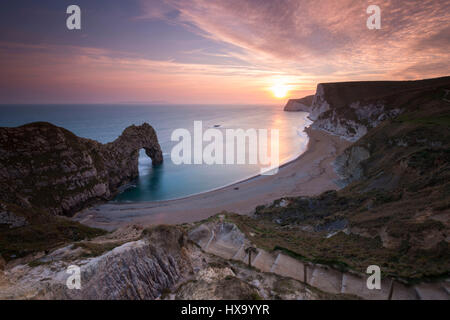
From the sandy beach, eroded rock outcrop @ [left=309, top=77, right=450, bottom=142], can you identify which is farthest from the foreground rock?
eroded rock outcrop @ [left=309, top=77, right=450, bottom=142]

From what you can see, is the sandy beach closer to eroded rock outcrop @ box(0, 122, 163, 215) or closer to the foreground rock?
eroded rock outcrop @ box(0, 122, 163, 215)

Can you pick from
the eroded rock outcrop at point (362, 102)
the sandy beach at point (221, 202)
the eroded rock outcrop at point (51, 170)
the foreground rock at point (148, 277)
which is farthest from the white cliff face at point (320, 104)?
the foreground rock at point (148, 277)

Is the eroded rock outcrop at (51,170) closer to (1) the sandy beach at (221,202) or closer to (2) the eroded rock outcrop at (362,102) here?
(1) the sandy beach at (221,202)


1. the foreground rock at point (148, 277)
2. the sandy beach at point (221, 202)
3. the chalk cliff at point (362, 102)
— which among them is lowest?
the sandy beach at point (221, 202)

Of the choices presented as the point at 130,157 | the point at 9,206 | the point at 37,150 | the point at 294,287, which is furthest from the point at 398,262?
the point at 130,157

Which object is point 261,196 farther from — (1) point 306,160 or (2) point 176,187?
(1) point 306,160

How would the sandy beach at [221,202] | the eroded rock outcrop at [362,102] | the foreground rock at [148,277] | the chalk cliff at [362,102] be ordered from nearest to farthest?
the foreground rock at [148,277] → the sandy beach at [221,202] → the chalk cliff at [362,102] → the eroded rock outcrop at [362,102]
